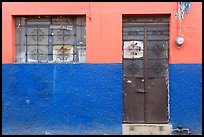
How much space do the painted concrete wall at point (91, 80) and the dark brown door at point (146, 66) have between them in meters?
0.20

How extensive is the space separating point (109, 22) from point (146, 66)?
1.18 m

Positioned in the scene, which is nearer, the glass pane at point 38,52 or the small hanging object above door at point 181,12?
the small hanging object above door at point 181,12

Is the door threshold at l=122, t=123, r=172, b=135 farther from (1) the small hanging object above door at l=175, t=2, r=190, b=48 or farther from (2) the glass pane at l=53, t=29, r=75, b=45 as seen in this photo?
(2) the glass pane at l=53, t=29, r=75, b=45

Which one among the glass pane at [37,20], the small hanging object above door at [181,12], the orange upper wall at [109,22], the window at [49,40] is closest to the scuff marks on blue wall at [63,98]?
the window at [49,40]

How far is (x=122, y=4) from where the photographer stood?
23.4 ft

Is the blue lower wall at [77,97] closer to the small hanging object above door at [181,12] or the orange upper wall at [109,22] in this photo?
the orange upper wall at [109,22]

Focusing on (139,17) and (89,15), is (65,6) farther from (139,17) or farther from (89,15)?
(139,17)

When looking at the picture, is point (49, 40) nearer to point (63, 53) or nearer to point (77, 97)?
point (63, 53)

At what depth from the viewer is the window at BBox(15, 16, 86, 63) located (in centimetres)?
738

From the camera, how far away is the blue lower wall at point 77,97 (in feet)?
23.5

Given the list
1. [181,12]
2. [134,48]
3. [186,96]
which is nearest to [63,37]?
[134,48]

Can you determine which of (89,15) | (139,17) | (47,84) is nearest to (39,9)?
(89,15)

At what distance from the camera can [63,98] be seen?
7.25 metres

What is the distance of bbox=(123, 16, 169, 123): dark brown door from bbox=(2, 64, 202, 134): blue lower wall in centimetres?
21
